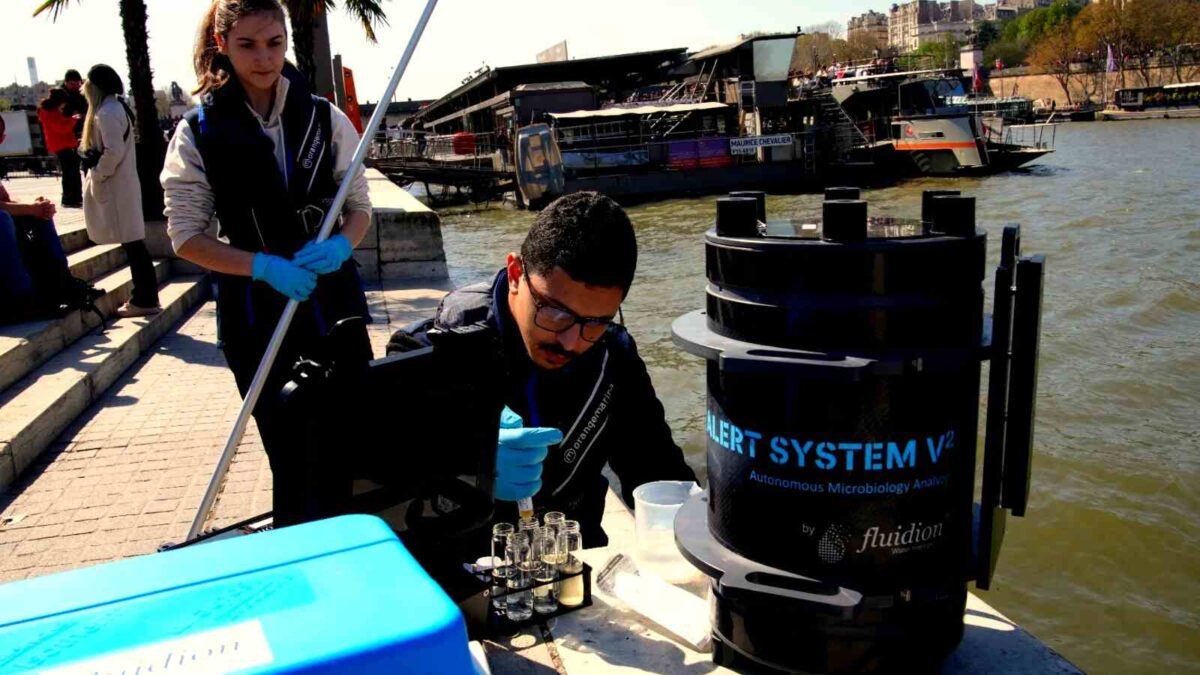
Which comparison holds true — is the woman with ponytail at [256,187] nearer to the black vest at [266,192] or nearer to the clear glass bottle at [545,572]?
the black vest at [266,192]

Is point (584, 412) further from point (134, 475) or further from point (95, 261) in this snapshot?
point (95, 261)

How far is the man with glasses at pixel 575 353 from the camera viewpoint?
6.92 ft

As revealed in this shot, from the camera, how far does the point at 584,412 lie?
104 inches

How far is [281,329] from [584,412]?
2.78ft

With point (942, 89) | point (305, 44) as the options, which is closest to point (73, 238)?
point (305, 44)

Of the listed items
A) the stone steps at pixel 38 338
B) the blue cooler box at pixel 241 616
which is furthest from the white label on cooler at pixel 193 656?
the stone steps at pixel 38 338

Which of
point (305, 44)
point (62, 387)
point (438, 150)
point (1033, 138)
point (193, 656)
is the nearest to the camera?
point (193, 656)

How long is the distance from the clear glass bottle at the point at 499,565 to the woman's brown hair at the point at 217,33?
1.66m

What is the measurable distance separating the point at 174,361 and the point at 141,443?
1935mm

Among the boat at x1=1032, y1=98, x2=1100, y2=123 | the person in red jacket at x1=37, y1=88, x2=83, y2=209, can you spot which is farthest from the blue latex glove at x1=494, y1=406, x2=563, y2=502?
the boat at x1=1032, y1=98, x2=1100, y2=123

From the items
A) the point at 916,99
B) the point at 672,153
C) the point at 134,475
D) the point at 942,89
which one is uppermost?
the point at 942,89

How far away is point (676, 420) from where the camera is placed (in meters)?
8.35

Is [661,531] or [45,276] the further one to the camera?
[45,276]

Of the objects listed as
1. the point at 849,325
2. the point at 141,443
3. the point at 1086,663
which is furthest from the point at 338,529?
the point at 1086,663
